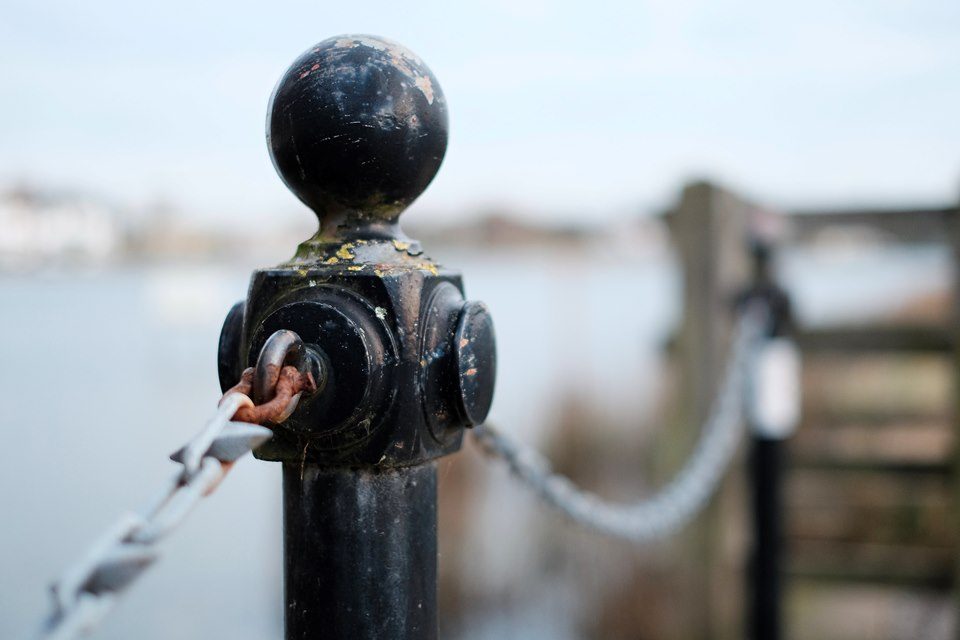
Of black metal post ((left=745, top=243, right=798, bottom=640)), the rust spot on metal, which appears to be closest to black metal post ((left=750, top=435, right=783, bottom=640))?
black metal post ((left=745, top=243, right=798, bottom=640))

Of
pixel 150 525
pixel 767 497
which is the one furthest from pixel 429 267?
pixel 767 497

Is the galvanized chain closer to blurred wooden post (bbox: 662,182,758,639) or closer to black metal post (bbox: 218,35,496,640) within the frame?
blurred wooden post (bbox: 662,182,758,639)

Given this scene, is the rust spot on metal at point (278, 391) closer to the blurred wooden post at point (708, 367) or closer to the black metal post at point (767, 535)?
the black metal post at point (767, 535)

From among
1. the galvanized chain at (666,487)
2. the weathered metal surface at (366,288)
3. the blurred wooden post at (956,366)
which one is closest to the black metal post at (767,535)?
the galvanized chain at (666,487)

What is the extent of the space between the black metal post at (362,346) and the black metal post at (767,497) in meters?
1.87

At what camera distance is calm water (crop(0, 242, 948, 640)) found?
5457 mm

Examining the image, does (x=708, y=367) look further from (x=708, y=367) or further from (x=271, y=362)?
(x=271, y=362)

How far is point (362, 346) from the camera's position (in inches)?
31.4

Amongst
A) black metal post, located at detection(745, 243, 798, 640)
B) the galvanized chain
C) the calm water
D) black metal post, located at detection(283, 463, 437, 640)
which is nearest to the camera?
black metal post, located at detection(283, 463, 437, 640)

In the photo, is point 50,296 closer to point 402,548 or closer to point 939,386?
point 939,386

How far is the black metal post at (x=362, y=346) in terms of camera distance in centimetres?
82

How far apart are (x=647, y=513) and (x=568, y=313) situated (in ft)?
26.6

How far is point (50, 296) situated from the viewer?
174ft

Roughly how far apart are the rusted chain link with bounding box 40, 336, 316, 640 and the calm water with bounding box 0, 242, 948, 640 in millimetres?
25
